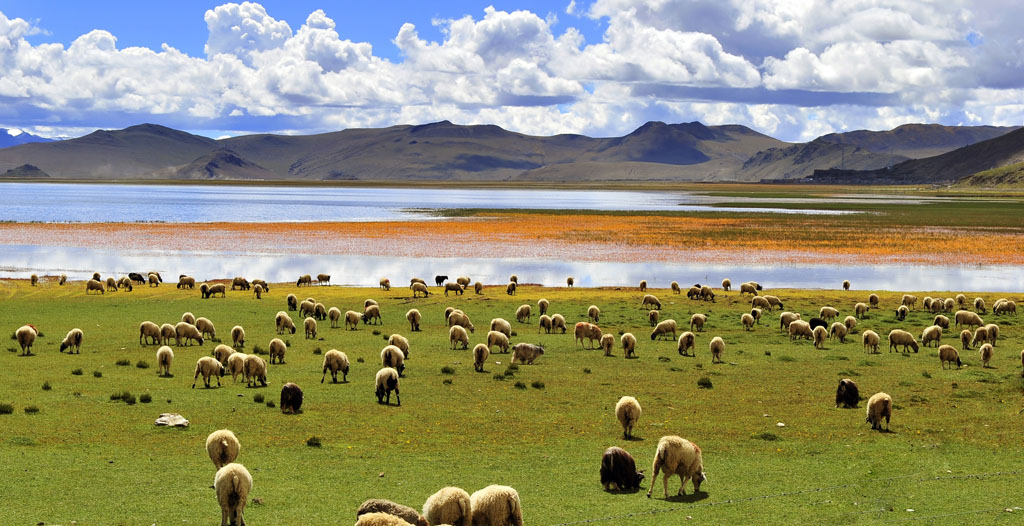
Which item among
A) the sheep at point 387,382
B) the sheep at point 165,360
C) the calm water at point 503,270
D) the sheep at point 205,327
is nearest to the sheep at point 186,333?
the sheep at point 205,327

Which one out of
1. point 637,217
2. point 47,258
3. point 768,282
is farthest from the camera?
point 637,217

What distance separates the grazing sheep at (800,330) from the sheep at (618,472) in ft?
64.2

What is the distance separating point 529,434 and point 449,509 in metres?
7.23

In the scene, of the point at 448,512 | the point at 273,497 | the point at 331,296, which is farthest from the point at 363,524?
the point at 331,296

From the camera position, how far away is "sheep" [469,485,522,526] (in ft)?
37.5

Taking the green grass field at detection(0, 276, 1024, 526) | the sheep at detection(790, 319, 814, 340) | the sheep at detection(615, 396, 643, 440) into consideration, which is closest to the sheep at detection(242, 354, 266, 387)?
the green grass field at detection(0, 276, 1024, 526)

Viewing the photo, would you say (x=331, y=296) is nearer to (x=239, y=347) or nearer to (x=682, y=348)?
(x=239, y=347)

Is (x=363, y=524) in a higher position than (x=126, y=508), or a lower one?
higher

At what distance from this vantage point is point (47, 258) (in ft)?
209

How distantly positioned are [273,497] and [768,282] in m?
45.0

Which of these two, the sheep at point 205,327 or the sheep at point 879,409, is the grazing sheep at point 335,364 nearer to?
the sheep at point 205,327

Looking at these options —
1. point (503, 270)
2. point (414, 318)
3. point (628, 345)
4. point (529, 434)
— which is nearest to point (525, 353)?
point (628, 345)

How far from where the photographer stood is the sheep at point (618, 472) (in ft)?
47.6

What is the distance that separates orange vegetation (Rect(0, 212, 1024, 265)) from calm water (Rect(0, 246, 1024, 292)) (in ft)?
14.1
